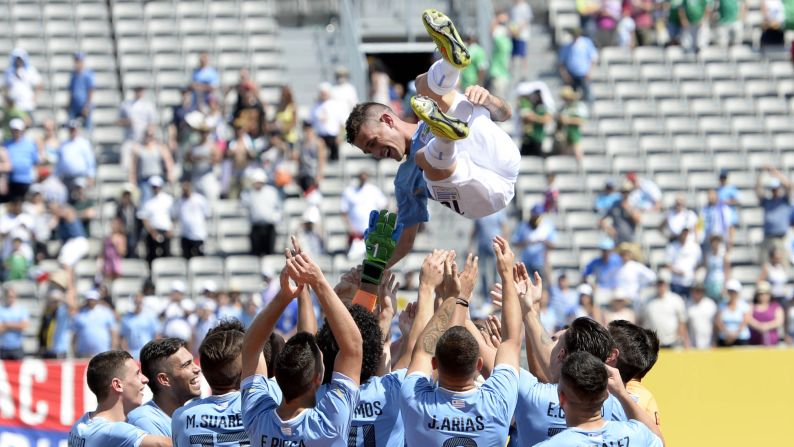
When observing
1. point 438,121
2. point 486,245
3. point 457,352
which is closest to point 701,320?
point 486,245

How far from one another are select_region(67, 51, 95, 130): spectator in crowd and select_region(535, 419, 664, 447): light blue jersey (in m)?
15.7

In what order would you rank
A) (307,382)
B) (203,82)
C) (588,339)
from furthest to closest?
(203,82) < (588,339) < (307,382)

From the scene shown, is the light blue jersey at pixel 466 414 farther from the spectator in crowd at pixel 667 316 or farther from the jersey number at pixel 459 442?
the spectator in crowd at pixel 667 316

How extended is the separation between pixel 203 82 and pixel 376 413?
1427 centimetres

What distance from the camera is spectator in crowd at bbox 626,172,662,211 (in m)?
19.7

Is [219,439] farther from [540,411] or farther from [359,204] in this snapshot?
[359,204]

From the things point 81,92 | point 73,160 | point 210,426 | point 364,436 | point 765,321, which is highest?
point 81,92

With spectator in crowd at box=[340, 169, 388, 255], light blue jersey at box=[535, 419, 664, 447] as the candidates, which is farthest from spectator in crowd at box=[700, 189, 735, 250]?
light blue jersey at box=[535, 419, 664, 447]

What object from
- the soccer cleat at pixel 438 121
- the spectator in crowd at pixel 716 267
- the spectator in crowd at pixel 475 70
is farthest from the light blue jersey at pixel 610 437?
the spectator in crowd at pixel 475 70

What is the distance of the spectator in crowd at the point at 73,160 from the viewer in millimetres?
19344

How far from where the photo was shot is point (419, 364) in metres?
7.10

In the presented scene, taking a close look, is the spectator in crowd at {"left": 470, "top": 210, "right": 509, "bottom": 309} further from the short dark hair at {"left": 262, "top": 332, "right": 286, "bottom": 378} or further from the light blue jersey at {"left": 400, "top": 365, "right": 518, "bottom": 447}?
the light blue jersey at {"left": 400, "top": 365, "right": 518, "bottom": 447}

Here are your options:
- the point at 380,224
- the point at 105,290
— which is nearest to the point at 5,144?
the point at 105,290

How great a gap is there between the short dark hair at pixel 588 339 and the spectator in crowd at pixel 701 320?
10.4 meters
